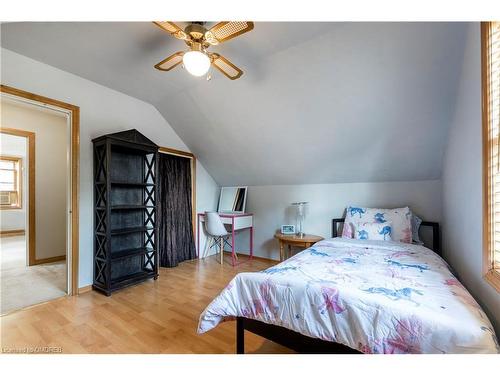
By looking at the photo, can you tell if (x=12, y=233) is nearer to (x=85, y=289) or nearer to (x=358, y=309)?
(x=85, y=289)

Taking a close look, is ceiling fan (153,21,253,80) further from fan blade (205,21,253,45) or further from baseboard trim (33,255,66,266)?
baseboard trim (33,255,66,266)

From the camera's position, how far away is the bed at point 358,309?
0.92 metres

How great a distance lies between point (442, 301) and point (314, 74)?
197cm

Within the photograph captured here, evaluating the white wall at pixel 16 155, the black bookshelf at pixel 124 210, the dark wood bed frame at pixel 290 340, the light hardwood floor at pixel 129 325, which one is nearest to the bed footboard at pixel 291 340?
the dark wood bed frame at pixel 290 340

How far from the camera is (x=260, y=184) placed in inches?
154

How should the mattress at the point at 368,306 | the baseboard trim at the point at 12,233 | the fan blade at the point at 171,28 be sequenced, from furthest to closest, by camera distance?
1. the baseboard trim at the point at 12,233
2. the fan blade at the point at 171,28
3. the mattress at the point at 368,306

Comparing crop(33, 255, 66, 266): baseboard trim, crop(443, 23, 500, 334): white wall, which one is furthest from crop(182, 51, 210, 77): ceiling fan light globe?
crop(33, 255, 66, 266): baseboard trim

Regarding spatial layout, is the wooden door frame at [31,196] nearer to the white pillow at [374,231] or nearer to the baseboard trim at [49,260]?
the baseboard trim at [49,260]

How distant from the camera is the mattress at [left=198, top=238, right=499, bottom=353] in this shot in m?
0.91

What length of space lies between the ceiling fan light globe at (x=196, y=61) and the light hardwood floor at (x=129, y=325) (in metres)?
1.92

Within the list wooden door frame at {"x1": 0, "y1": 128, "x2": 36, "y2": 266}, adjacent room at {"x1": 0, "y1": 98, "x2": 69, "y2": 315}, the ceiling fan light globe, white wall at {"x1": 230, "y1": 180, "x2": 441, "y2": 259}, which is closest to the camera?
the ceiling fan light globe

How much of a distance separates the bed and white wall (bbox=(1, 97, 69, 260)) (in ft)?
12.1

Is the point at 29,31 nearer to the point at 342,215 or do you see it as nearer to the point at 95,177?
the point at 95,177

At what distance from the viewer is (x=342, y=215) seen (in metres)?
3.13
